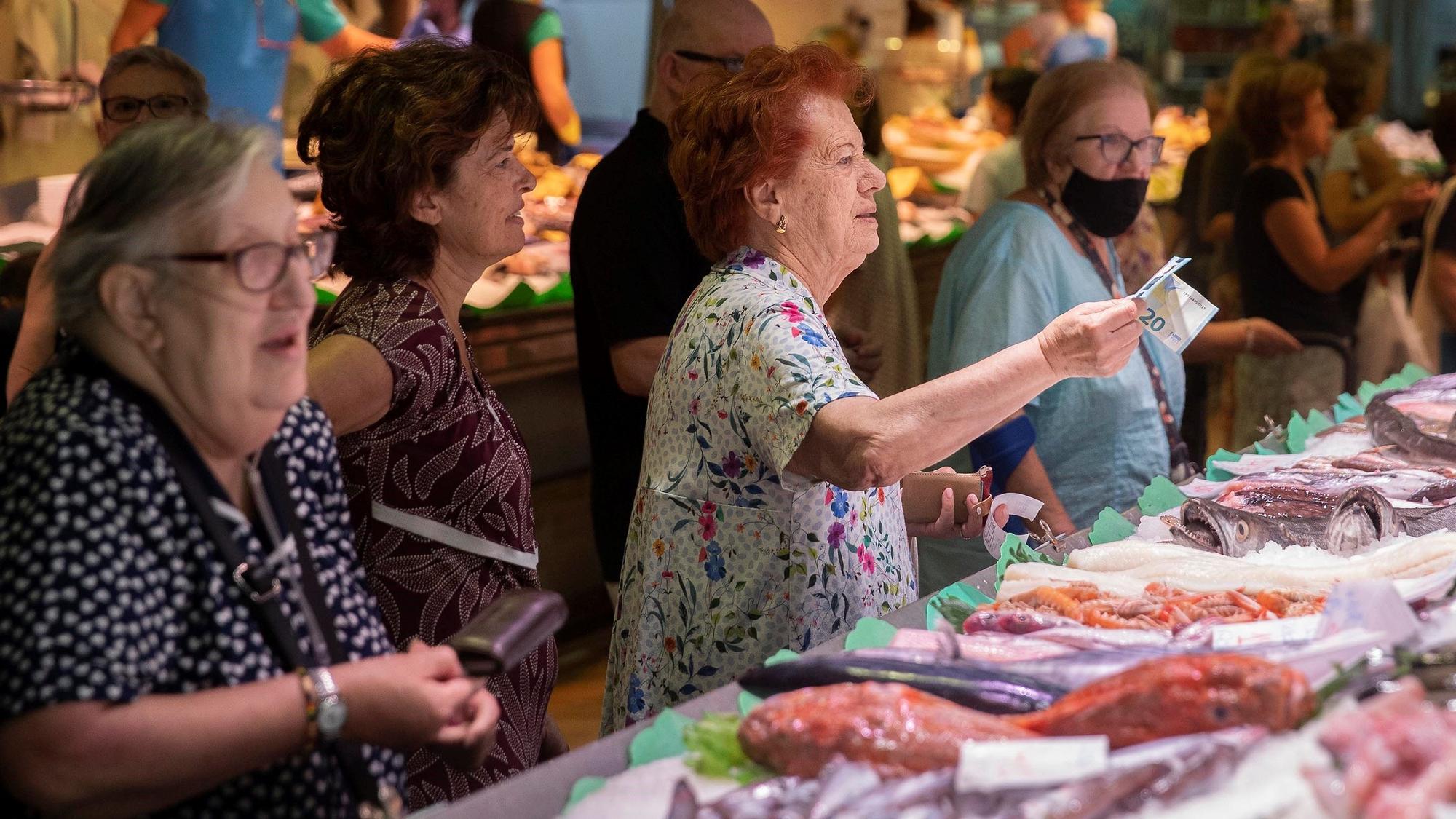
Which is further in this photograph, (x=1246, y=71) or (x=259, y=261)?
(x=1246, y=71)

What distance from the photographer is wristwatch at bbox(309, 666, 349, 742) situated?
140cm

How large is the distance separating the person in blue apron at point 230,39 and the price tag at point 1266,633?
3.27 m

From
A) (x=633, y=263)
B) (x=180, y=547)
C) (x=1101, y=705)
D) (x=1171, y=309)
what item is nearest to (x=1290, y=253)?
(x=633, y=263)

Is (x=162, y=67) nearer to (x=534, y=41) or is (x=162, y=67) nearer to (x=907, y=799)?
(x=907, y=799)

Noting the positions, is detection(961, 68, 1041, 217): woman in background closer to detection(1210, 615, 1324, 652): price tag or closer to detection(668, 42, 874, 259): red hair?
detection(668, 42, 874, 259): red hair

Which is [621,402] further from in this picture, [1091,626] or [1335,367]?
[1335,367]

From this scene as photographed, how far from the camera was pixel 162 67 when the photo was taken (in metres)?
3.17

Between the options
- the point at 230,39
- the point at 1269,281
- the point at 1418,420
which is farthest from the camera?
the point at 1269,281

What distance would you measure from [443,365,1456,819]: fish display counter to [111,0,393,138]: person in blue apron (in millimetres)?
3070

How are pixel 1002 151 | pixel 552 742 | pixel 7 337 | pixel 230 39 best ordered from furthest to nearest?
pixel 1002 151, pixel 230 39, pixel 7 337, pixel 552 742

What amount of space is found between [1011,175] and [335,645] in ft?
15.7

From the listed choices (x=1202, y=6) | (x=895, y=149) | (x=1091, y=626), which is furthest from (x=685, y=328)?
(x=1202, y=6)

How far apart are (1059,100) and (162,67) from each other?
2.00 meters

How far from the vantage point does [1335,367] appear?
5176 mm
